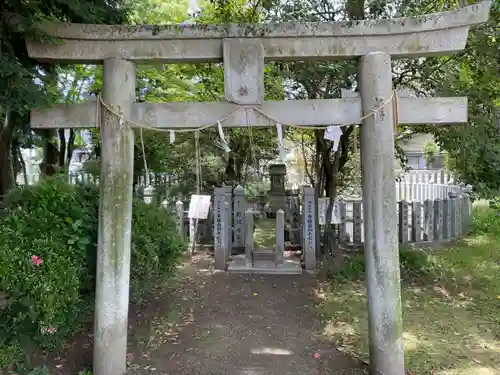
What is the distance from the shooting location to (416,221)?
880cm

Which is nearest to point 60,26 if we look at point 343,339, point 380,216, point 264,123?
point 264,123

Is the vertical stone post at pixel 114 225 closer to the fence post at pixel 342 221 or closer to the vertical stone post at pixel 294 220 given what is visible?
the fence post at pixel 342 221

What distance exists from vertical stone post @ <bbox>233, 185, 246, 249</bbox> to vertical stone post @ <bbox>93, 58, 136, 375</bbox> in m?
4.78

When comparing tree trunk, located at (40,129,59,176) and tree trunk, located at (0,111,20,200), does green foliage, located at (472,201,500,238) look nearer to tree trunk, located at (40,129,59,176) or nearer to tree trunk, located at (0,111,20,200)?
tree trunk, located at (0,111,20,200)

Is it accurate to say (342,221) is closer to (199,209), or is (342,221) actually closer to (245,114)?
(199,209)

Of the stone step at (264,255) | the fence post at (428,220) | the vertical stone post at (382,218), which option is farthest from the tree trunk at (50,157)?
Result: the fence post at (428,220)

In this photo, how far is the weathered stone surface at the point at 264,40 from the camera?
372 cm

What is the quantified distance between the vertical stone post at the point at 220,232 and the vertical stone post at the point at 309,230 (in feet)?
4.92

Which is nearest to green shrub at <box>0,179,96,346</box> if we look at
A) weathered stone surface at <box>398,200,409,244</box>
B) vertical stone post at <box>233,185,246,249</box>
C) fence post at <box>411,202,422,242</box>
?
vertical stone post at <box>233,185,246,249</box>

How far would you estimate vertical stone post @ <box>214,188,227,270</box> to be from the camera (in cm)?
772

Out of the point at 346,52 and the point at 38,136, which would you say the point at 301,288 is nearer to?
the point at 346,52

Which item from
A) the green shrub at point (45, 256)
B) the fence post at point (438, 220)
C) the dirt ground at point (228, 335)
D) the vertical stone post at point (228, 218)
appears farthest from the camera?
the fence post at point (438, 220)

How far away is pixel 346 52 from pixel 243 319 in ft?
11.8

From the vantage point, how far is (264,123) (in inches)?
150
